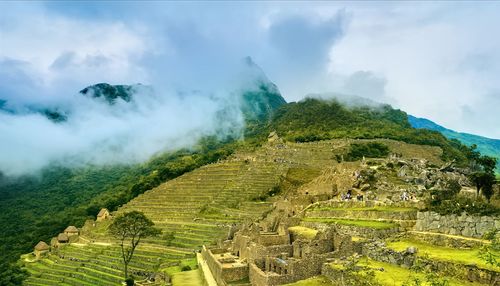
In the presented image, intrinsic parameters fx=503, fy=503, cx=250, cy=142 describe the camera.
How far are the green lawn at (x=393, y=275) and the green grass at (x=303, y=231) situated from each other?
21.4 feet

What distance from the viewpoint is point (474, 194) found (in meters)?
21.2

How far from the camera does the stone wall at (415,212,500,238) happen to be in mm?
15633

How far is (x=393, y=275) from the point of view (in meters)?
14.4

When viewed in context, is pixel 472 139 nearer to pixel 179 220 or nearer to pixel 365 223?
pixel 179 220

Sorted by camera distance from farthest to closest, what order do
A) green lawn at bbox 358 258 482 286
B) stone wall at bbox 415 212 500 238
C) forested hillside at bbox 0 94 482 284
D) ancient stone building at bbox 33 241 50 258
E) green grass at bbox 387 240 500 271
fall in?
forested hillside at bbox 0 94 482 284 < ancient stone building at bbox 33 241 50 258 < stone wall at bbox 415 212 500 238 < green grass at bbox 387 240 500 271 < green lawn at bbox 358 258 482 286

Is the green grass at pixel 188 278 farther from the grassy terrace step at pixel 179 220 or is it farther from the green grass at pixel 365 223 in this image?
the green grass at pixel 365 223

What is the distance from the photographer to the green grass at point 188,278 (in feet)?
85.2

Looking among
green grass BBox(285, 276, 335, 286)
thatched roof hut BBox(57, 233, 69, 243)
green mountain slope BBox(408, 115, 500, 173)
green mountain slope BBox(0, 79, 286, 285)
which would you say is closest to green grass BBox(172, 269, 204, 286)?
green grass BBox(285, 276, 335, 286)

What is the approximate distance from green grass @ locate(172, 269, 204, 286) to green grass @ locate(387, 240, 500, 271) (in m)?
12.0

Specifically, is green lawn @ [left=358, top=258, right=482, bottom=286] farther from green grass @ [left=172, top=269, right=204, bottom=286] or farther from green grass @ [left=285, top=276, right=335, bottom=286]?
green grass @ [left=172, top=269, right=204, bottom=286]

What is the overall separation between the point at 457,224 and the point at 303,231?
9.07 m

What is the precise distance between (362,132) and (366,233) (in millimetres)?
49343

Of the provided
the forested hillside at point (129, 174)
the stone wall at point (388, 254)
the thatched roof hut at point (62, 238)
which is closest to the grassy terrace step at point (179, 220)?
the thatched roof hut at point (62, 238)

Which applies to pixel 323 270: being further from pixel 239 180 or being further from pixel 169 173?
pixel 169 173
